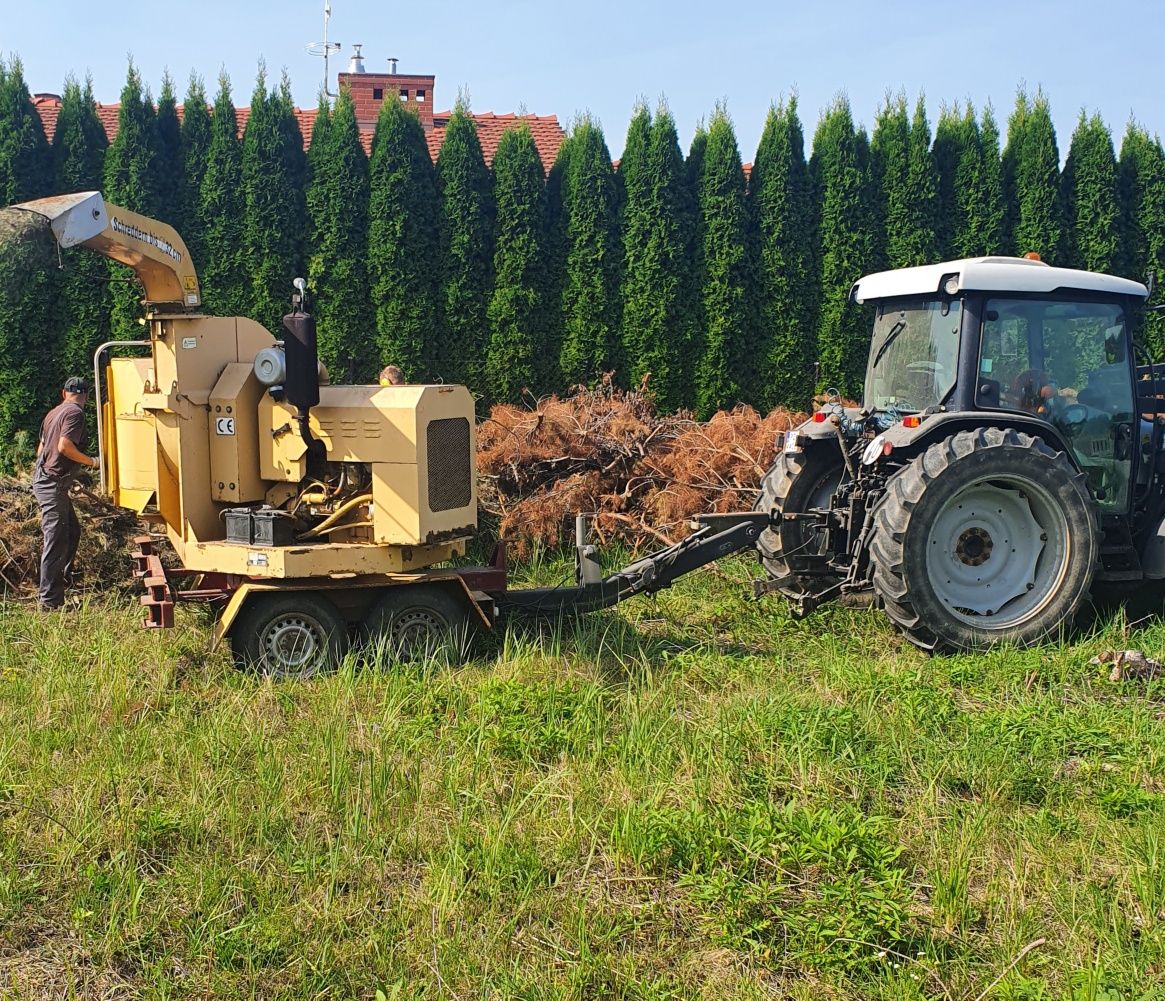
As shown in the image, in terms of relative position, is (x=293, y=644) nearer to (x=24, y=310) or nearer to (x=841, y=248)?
(x=24, y=310)

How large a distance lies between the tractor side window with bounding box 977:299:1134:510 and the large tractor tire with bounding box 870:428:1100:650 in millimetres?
389

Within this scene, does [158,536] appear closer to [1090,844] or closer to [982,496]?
[982,496]

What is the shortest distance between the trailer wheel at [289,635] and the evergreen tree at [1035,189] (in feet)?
32.0

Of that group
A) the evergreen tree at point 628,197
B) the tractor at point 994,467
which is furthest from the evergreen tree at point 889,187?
the tractor at point 994,467

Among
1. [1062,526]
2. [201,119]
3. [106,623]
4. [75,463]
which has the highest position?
[201,119]

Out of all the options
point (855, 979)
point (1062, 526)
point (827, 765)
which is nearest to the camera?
point (855, 979)

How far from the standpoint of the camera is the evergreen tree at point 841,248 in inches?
473

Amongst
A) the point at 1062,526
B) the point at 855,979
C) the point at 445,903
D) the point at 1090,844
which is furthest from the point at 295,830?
the point at 1062,526

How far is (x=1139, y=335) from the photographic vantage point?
1215cm

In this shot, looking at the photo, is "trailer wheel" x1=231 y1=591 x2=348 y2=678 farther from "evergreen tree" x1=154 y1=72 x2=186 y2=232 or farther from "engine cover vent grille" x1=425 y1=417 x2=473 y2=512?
"evergreen tree" x1=154 y1=72 x2=186 y2=232

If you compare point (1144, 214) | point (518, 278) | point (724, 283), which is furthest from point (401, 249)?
point (1144, 214)

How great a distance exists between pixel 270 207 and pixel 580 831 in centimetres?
894

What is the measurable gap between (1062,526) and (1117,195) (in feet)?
26.4

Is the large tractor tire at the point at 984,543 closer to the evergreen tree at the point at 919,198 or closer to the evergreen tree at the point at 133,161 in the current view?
the evergreen tree at the point at 919,198
